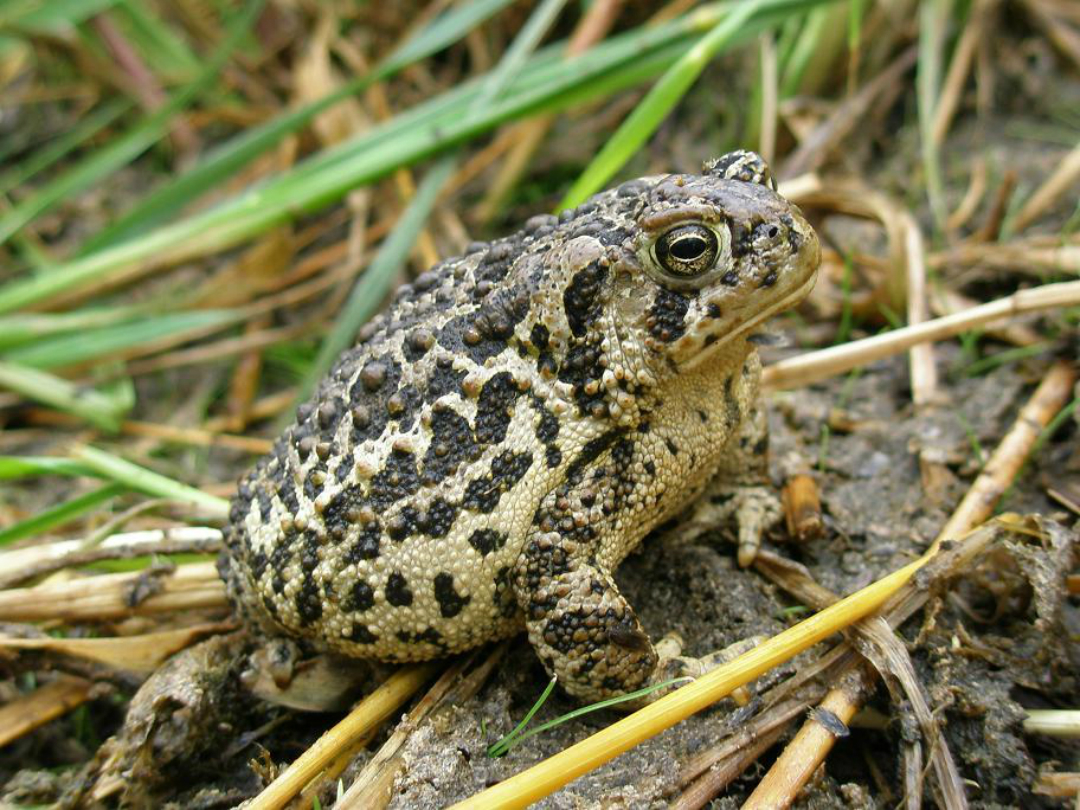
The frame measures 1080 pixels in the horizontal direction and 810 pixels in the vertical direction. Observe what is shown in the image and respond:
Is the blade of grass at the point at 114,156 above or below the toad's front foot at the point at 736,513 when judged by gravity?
above

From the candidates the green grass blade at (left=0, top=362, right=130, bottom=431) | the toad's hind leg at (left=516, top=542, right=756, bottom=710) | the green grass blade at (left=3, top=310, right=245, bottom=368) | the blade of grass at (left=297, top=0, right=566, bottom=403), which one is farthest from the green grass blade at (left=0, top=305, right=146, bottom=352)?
the toad's hind leg at (left=516, top=542, right=756, bottom=710)


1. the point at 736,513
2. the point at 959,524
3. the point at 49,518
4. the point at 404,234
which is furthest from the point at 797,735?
the point at 404,234

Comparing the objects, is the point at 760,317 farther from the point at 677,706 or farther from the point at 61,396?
the point at 61,396

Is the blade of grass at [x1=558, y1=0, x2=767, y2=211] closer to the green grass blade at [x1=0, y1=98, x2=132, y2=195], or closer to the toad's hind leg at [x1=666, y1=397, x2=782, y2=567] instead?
the toad's hind leg at [x1=666, y1=397, x2=782, y2=567]

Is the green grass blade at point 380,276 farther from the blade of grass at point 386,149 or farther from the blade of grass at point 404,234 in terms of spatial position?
the blade of grass at point 386,149

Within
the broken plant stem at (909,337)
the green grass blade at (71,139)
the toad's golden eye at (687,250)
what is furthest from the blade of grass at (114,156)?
the toad's golden eye at (687,250)

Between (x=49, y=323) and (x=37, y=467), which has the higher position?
(x=49, y=323)
